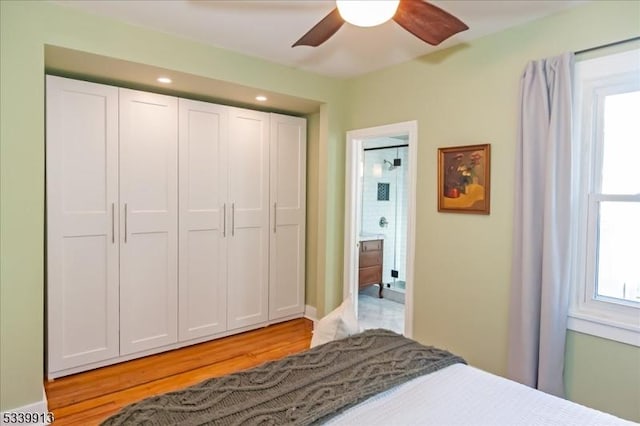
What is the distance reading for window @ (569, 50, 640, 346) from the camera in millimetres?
2084

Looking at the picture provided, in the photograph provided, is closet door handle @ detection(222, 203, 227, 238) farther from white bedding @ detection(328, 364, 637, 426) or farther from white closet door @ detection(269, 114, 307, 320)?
white bedding @ detection(328, 364, 637, 426)

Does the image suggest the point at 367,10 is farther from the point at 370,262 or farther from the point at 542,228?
the point at 370,262

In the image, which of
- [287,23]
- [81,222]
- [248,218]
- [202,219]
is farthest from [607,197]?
[81,222]

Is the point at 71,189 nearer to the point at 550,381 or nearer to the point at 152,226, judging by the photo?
the point at 152,226

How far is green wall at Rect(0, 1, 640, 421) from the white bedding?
942 millimetres

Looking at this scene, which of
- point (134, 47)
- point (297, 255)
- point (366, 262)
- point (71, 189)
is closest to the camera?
point (134, 47)

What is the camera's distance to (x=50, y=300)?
2.70 meters

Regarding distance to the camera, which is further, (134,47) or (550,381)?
(134,47)

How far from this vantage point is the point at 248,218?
371cm

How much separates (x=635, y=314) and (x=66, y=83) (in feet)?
12.9

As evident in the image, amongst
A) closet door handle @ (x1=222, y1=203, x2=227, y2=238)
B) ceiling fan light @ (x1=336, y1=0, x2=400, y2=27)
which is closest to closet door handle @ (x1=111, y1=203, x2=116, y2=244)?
closet door handle @ (x1=222, y1=203, x2=227, y2=238)

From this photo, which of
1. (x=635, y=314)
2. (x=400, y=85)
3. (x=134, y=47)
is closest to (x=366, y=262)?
(x=400, y=85)

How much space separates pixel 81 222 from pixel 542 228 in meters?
3.21

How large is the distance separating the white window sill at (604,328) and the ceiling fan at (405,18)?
1.77m
